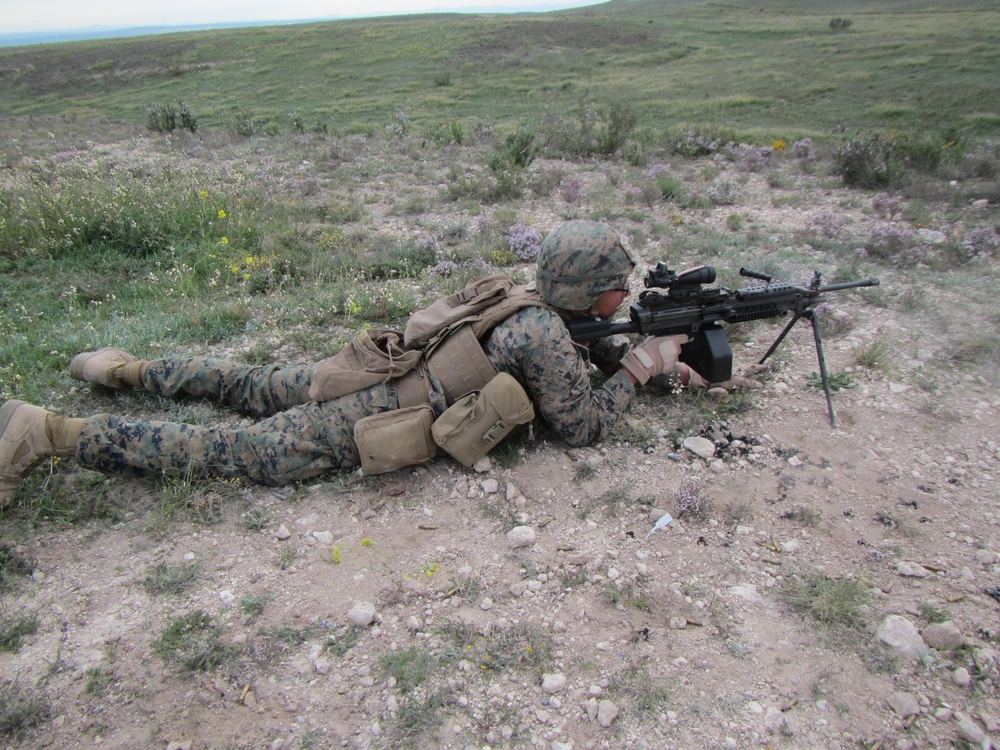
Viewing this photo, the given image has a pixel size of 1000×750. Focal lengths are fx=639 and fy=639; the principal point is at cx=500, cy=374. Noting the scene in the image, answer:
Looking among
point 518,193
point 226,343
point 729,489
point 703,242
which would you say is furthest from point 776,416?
point 518,193

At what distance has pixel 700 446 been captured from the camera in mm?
4188

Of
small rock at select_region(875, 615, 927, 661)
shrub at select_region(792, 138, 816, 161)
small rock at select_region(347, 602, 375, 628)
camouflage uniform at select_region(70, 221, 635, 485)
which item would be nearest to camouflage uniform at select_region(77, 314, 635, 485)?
camouflage uniform at select_region(70, 221, 635, 485)

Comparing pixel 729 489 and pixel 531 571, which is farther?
pixel 729 489

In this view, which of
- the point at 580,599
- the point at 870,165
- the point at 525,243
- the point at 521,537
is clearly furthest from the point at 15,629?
the point at 870,165

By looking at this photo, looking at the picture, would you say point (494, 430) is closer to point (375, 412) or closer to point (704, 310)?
point (375, 412)

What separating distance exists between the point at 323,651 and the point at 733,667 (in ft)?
6.07

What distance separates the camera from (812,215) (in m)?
8.14

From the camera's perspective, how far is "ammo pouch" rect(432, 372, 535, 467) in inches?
146

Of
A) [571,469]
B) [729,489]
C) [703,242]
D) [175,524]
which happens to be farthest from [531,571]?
[703,242]

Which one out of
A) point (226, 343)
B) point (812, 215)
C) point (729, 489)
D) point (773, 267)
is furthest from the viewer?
point (812, 215)

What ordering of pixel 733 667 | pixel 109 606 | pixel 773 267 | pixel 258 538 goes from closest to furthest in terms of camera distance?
pixel 733 667 → pixel 109 606 → pixel 258 538 → pixel 773 267

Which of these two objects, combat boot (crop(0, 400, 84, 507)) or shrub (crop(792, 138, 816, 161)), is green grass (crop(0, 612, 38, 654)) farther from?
shrub (crop(792, 138, 816, 161))

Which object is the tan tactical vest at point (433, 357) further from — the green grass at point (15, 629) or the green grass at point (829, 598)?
the green grass at point (829, 598)

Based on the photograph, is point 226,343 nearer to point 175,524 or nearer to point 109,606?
point 175,524
